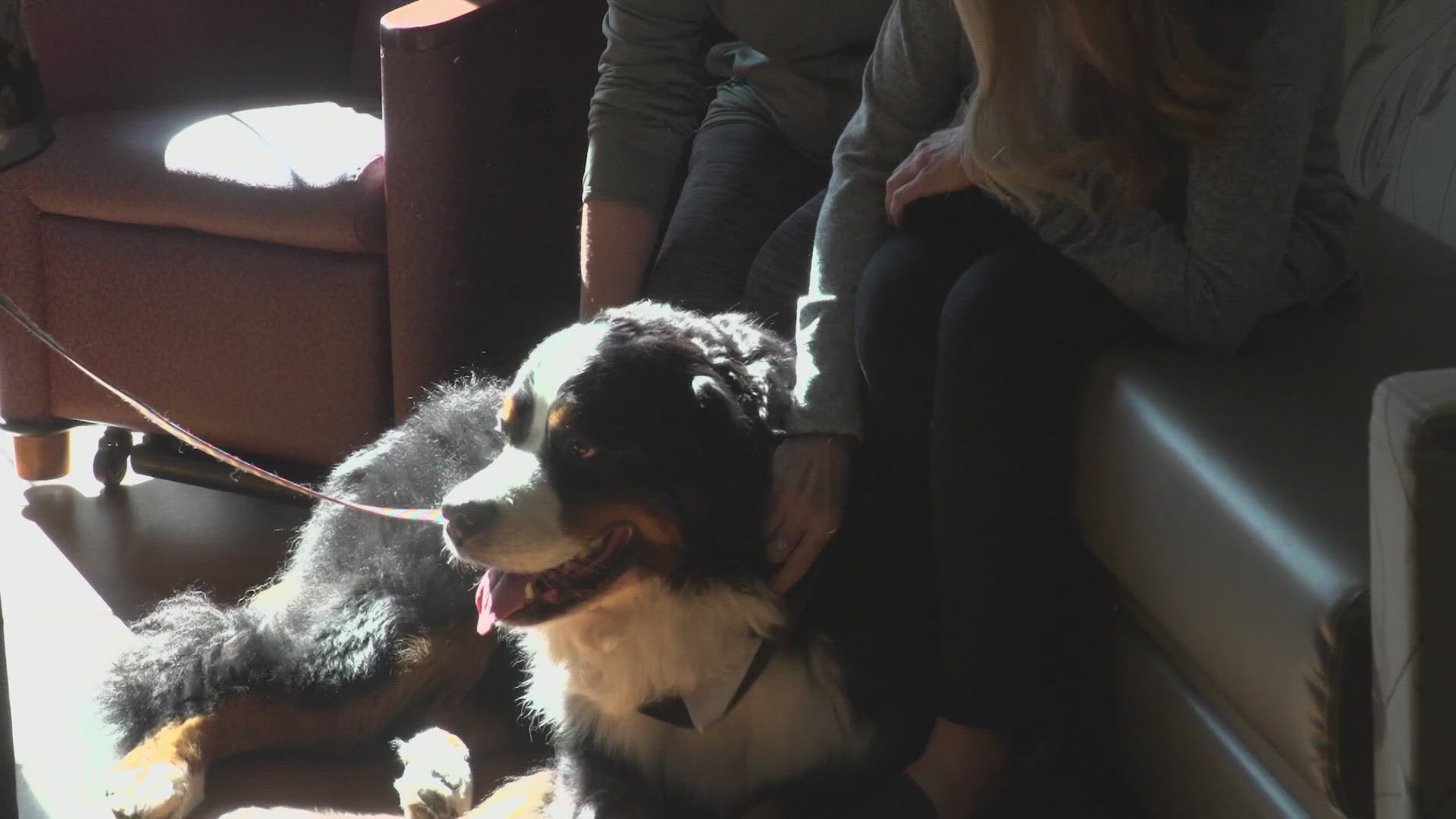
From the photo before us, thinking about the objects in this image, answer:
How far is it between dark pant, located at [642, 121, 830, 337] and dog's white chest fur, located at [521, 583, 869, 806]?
454mm

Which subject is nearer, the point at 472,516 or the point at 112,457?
the point at 472,516

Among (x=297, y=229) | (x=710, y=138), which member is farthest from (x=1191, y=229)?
(x=297, y=229)

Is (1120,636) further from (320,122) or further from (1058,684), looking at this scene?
(320,122)

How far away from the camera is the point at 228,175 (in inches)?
87.9

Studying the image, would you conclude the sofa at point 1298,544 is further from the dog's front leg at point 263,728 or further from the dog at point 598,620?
the dog's front leg at point 263,728

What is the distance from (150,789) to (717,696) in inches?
26.6

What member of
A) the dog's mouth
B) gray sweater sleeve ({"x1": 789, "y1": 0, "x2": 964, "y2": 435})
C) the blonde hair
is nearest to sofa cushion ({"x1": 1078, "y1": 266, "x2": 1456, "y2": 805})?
the blonde hair

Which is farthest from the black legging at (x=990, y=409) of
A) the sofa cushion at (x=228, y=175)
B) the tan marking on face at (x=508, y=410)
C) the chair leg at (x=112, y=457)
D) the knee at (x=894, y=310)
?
the chair leg at (x=112, y=457)

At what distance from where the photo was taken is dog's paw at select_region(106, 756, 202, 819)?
1614mm

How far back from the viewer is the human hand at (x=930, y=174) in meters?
1.47

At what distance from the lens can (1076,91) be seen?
4.40 ft

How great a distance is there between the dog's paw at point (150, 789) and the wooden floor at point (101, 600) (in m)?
0.05

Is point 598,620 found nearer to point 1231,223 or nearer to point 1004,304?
point 1004,304

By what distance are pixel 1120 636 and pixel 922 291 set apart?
454mm
